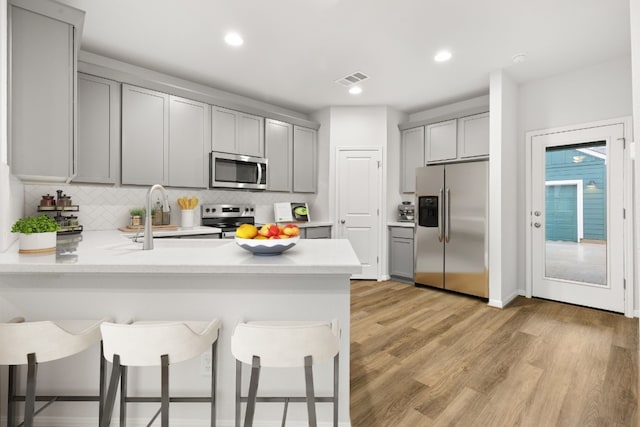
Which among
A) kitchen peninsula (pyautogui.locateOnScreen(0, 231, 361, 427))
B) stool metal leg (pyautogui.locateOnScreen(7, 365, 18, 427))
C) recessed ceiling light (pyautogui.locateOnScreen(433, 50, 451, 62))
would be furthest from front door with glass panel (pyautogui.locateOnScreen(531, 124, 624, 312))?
stool metal leg (pyautogui.locateOnScreen(7, 365, 18, 427))

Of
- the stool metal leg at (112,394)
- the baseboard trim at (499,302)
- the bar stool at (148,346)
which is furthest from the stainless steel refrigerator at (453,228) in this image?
the stool metal leg at (112,394)

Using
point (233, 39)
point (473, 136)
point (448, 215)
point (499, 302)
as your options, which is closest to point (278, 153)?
point (233, 39)

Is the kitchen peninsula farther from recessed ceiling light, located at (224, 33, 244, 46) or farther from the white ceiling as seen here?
recessed ceiling light, located at (224, 33, 244, 46)

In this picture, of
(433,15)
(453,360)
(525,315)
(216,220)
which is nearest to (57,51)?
(216,220)

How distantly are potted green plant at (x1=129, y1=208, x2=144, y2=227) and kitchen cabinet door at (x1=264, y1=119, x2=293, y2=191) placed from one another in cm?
164

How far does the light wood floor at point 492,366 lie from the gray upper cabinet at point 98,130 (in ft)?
9.56

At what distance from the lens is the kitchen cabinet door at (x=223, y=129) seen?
365 centimetres

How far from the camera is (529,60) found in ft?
10.4

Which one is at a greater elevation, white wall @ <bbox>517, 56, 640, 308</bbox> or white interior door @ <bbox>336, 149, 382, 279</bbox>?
white wall @ <bbox>517, 56, 640, 308</bbox>

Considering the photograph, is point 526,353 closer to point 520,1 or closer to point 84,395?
point 520,1

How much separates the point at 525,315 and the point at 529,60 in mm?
2766

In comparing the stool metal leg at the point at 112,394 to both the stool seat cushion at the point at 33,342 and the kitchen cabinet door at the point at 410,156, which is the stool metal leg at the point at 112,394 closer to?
the stool seat cushion at the point at 33,342

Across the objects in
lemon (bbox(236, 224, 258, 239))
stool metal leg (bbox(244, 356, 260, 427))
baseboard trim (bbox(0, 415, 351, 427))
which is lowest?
baseboard trim (bbox(0, 415, 351, 427))

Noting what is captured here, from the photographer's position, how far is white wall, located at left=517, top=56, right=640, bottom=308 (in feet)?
10.3
